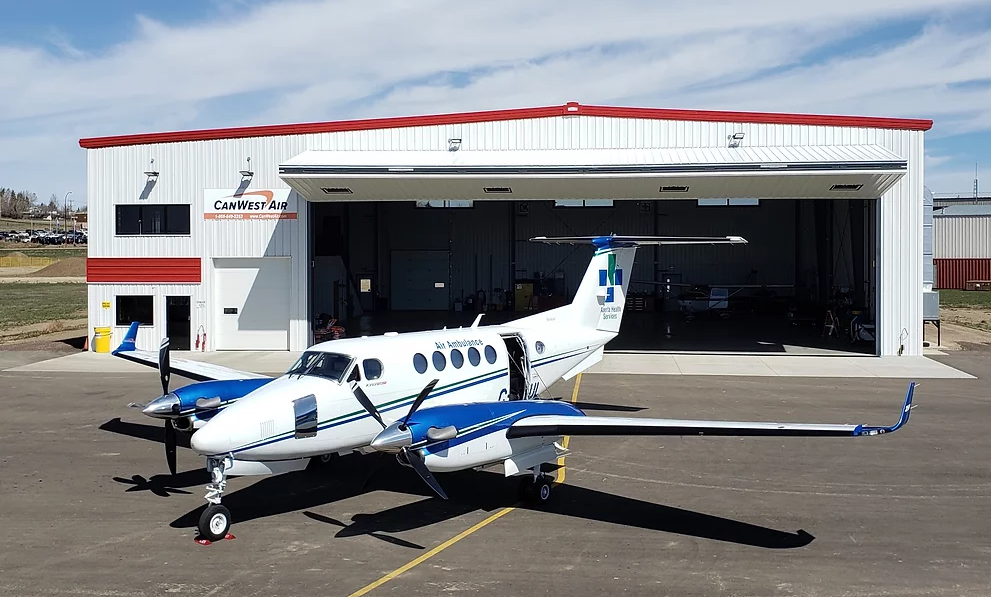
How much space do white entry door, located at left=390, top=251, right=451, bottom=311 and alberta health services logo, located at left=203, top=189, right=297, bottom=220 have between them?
20.1 metres

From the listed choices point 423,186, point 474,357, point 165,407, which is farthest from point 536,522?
point 423,186

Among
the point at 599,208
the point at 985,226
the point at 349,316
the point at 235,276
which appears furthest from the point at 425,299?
the point at 985,226

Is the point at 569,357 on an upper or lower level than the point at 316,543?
upper

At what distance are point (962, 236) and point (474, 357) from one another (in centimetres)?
7397

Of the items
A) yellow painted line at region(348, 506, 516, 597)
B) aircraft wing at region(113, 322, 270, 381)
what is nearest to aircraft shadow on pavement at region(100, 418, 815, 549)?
yellow painted line at region(348, 506, 516, 597)

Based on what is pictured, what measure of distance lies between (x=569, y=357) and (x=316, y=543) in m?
7.89

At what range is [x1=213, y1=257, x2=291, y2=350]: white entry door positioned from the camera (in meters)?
32.2

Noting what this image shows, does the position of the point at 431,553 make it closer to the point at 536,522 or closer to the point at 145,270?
the point at 536,522

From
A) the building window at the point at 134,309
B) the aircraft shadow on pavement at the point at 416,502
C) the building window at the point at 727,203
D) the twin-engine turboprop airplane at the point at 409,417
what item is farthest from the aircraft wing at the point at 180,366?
the building window at the point at 727,203

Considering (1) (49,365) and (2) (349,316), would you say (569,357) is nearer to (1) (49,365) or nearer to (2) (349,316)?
(1) (49,365)

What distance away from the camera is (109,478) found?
14273 mm

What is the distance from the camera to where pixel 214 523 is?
11047 millimetres

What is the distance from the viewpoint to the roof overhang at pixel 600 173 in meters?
28.7

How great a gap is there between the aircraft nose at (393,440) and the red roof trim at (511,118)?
22475mm
